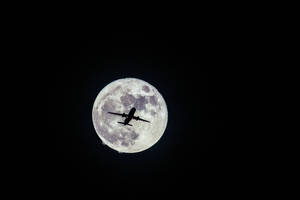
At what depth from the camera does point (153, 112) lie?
53.2ft

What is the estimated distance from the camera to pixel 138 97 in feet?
52.5

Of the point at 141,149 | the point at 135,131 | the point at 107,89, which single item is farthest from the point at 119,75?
the point at 141,149

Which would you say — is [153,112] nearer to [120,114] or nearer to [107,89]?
[120,114]

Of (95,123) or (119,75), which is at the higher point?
(119,75)

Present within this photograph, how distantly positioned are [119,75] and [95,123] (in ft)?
10.8

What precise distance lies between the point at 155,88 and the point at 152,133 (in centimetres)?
279

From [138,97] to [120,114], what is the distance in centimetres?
161

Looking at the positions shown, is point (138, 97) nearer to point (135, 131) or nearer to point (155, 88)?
point (155, 88)

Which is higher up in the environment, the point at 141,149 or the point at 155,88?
the point at 155,88

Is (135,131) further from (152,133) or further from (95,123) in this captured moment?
(95,123)

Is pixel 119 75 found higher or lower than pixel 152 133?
higher

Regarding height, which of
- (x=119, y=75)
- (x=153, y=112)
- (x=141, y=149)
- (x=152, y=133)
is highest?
(x=119, y=75)

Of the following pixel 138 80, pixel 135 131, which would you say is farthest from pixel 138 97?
Answer: pixel 135 131

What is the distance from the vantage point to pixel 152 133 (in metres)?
16.2
